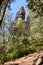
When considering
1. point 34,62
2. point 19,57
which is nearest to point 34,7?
point 19,57

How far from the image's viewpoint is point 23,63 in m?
11.7

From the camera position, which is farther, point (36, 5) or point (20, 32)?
point (20, 32)

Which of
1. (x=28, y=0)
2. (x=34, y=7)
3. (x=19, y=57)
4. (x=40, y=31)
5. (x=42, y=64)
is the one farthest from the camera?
(x=40, y=31)

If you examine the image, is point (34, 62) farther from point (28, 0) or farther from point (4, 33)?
point (4, 33)

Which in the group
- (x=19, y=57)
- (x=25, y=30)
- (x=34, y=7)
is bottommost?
(x=25, y=30)

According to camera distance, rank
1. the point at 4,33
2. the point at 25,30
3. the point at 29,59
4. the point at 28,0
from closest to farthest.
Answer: the point at 29,59, the point at 28,0, the point at 4,33, the point at 25,30

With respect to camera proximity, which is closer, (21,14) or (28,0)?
(28,0)

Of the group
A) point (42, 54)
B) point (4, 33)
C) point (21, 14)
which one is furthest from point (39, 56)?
point (21, 14)

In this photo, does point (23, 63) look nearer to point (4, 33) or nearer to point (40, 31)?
point (40, 31)

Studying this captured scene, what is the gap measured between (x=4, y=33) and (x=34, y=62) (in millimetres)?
38818

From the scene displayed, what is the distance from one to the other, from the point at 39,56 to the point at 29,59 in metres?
0.69

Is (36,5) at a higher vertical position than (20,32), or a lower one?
higher

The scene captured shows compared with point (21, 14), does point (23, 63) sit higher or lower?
higher

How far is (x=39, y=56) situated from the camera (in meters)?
12.6
